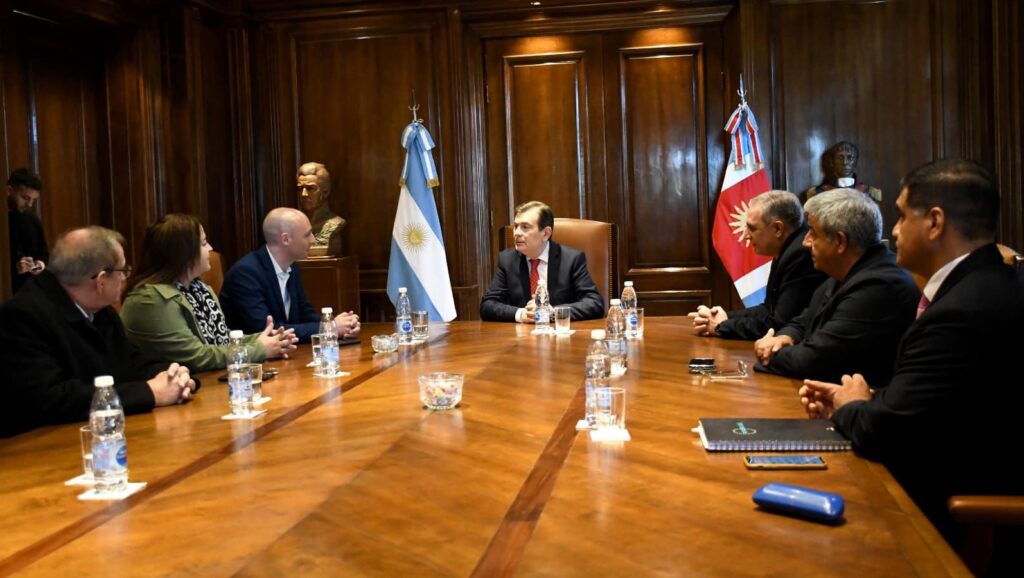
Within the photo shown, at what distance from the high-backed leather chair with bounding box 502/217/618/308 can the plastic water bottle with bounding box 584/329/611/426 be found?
237 cm

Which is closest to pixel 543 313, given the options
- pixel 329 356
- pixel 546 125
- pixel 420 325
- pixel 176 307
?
pixel 420 325

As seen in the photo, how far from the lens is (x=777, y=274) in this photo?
364cm

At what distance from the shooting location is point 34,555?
1.47 meters

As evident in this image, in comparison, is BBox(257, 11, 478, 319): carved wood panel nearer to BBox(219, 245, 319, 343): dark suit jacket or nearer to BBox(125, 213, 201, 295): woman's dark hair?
BBox(219, 245, 319, 343): dark suit jacket

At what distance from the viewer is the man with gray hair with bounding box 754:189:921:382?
2.66 m

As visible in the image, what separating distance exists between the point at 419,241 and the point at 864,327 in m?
4.08

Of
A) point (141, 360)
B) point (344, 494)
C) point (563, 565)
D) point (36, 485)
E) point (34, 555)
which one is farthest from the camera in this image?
point (141, 360)

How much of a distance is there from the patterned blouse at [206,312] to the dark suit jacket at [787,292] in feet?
6.13

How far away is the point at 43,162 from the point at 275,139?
152 cm

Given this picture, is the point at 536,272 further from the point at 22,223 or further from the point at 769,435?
the point at 22,223

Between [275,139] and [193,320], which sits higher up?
[275,139]

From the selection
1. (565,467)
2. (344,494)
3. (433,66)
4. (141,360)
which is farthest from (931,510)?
(433,66)

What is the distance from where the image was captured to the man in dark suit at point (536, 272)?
4.52 m

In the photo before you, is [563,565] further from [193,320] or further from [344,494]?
[193,320]
